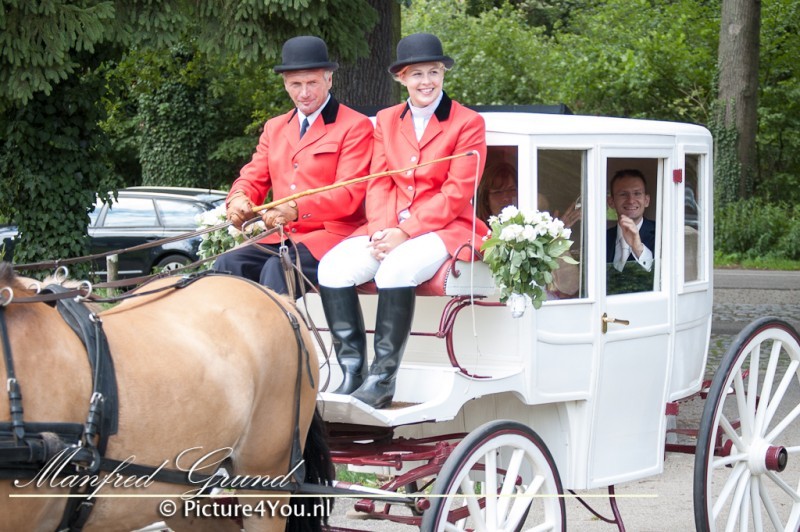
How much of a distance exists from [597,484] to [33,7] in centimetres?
496

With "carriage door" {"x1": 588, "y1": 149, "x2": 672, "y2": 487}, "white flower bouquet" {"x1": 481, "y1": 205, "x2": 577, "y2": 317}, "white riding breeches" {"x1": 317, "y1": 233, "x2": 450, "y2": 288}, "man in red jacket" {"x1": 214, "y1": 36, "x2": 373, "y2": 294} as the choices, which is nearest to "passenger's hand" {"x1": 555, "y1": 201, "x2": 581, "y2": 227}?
"carriage door" {"x1": 588, "y1": 149, "x2": 672, "y2": 487}

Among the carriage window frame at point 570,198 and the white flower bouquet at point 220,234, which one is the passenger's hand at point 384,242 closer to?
the white flower bouquet at point 220,234

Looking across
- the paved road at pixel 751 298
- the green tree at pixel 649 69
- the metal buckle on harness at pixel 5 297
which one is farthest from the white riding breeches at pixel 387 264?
the green tree at pixel 649 69

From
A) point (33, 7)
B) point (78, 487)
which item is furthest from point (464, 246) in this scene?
point (33, 7)

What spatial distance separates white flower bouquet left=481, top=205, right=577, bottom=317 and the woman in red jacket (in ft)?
0.67

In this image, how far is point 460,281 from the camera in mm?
4238

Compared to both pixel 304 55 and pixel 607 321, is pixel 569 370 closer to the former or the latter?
pixel 607 321

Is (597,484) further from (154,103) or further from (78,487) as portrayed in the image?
(154,103)

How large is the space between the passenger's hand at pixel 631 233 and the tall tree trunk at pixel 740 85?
43.4ft

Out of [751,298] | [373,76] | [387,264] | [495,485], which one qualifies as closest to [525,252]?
[387,264]

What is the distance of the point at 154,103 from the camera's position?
2147 cm

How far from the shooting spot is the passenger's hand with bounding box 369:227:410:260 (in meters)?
4.27

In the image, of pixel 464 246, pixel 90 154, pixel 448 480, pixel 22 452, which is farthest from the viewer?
pixel 90 154

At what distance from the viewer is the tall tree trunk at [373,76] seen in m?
8.70
